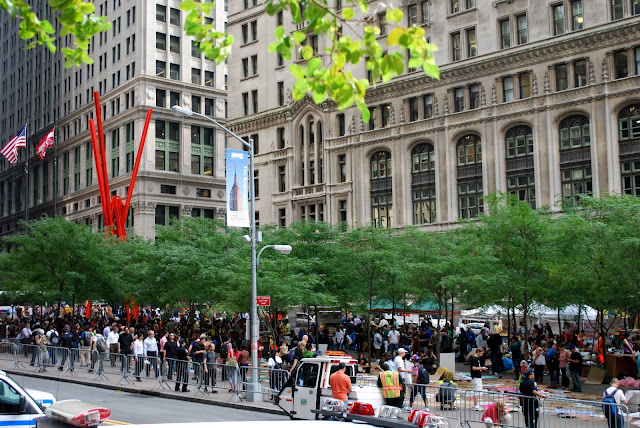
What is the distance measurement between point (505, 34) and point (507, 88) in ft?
12.8

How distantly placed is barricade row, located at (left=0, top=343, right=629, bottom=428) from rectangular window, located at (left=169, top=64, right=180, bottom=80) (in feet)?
194

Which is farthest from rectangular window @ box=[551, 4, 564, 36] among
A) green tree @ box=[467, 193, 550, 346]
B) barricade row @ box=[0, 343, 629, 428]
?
barricade row @ box=[0, 343, 629, 428]

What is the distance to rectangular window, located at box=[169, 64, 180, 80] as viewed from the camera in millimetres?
88000

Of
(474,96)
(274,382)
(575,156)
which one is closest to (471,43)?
(474,96)

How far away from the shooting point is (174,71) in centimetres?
8856

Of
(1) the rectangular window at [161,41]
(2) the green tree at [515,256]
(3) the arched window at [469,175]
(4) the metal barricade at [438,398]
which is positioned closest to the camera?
(4) the metal barricade at [438,398]

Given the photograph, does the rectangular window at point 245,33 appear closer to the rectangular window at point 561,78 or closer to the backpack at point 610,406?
the rectangular window at point 561,78

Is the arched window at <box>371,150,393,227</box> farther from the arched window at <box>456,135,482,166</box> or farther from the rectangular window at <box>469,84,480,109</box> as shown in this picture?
the rectangular window at <box>469,84,480,109</box>

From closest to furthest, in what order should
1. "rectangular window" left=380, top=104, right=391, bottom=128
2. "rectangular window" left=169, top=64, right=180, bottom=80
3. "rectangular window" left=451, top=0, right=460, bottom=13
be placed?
"rectangular window" left=451, top=0, right=460, bottom=13 < "rectangular window" left=380, top=104, right=391, bottom=128 < "rectangular window" left=169, top=64, right=180, bottom=80

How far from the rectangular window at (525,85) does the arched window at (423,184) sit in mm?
7931

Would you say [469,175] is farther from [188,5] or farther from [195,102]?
[195,102]

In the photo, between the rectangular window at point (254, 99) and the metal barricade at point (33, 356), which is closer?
the metal barricade at point (33, 356)

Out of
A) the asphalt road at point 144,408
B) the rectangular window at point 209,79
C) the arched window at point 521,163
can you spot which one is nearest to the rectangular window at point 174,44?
the rectangular window at point 209,79

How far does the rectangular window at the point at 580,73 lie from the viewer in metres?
46.8
